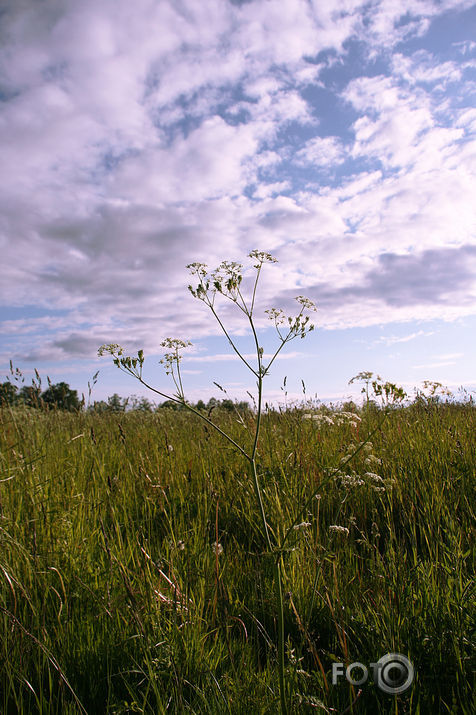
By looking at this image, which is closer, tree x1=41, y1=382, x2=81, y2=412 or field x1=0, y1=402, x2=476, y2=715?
field x1=0, y1=402, x2=476, y2=715

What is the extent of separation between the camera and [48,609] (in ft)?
7.34

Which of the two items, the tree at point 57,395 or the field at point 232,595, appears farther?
the tree at point 57,395

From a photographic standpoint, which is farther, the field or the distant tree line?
the distant tree line

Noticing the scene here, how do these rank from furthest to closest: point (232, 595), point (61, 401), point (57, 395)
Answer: point (57, 395) < point (61, 401) < point (232, 595)

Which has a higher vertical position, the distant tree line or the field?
the distant tree line

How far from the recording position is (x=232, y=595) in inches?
96.7

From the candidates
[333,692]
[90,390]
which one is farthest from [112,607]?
[90,390]

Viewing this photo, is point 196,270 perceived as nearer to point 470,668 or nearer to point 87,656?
point 87,656

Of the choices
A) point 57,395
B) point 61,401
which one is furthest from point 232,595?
point 57,395

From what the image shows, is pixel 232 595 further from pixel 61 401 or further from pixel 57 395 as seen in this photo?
pixel 57 395

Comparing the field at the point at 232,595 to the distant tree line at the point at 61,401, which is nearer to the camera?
the field at the point at 232,595

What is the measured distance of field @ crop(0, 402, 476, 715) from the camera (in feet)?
5.57

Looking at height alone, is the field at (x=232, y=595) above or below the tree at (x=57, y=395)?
below

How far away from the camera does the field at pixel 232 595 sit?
1699 mm
